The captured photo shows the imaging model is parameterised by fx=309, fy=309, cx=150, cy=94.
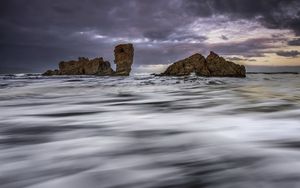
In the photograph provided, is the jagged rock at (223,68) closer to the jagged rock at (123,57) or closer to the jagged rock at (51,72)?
the jagged rock at (123,57)

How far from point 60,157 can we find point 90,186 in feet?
2.99

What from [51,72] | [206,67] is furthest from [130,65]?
[206,67]

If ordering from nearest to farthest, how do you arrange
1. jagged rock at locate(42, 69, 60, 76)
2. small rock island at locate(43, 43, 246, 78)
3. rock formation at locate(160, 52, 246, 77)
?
1. rock formation at locate(160, 52, 246, 77)
2. small rock island at locate(43, 43, 246, 78)
3. jagged rock at locate(42, 69, 60, 76)

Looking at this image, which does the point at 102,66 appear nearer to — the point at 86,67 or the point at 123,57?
the point at 86,67

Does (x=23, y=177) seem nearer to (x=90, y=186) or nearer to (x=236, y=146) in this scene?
(x=90, y=186)

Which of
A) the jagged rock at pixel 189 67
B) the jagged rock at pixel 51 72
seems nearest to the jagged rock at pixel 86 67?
the jagged rock at pixel 51 72

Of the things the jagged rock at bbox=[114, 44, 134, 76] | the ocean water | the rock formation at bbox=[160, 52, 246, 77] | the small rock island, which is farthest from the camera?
the jagged rock at bbox=[114, 44, 134, 76]

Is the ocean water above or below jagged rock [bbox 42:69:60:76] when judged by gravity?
above

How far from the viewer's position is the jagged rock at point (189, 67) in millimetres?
50094

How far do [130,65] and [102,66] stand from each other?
21.9 ft

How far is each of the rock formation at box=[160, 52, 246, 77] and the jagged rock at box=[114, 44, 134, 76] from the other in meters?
17.4

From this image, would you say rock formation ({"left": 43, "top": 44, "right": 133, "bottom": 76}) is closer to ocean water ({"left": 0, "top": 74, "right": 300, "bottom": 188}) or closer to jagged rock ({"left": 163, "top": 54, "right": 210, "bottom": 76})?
jagged rock ({"left": 163, "top": 54, "right": 210, "bottom": 76})

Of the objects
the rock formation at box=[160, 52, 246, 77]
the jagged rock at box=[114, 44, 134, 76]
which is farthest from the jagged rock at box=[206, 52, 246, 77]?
the jagged rock at box=[114, 44, 134, 76]

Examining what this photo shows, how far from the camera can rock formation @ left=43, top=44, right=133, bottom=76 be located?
6925cm
